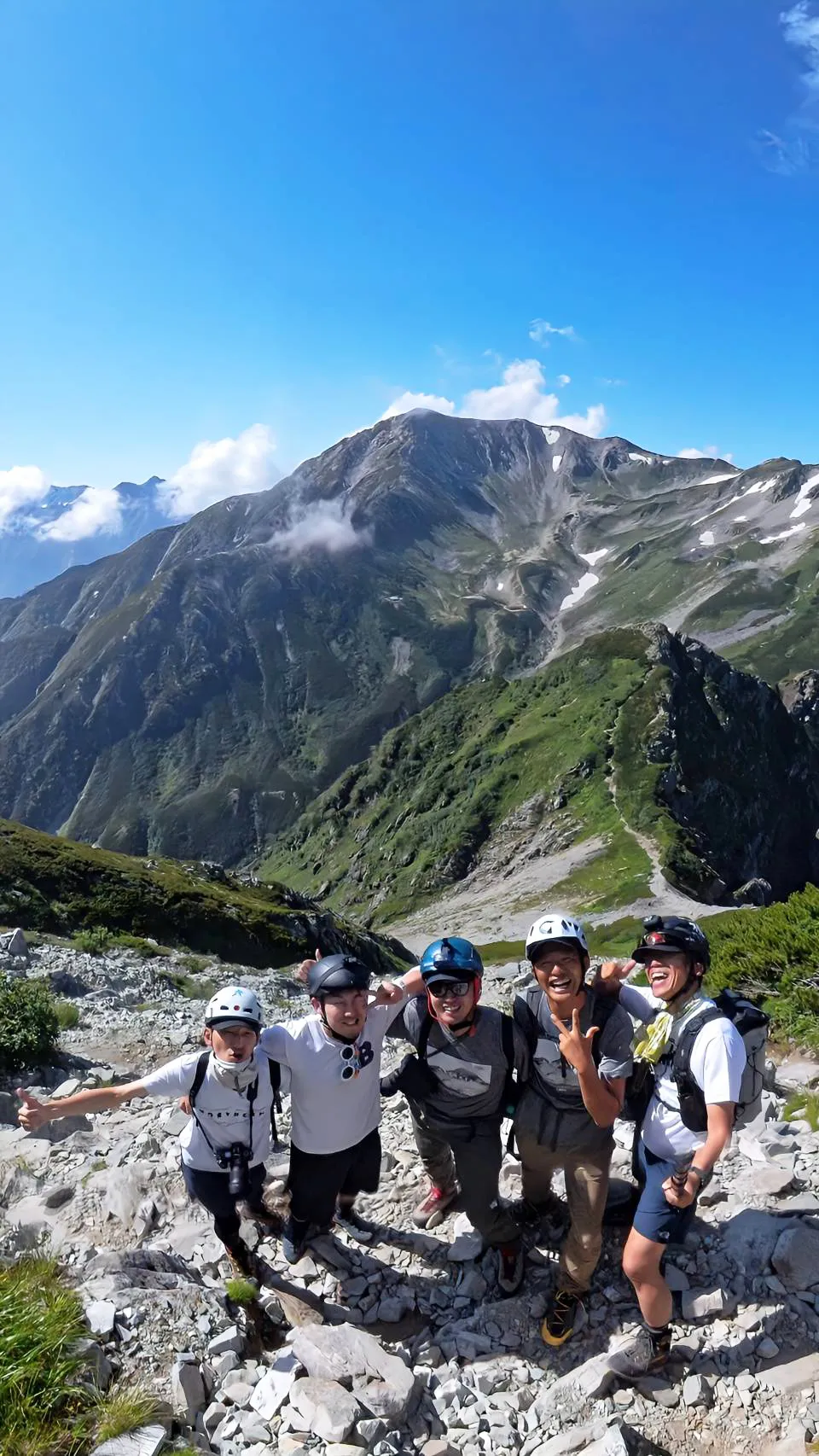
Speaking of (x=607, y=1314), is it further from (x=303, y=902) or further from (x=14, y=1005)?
(x=303, y=902)

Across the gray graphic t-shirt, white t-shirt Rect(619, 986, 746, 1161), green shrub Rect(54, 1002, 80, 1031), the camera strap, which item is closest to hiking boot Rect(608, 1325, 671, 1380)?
white t-shirt Rect(619, 986, 746, 1161)

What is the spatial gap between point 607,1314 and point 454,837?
97337 mm

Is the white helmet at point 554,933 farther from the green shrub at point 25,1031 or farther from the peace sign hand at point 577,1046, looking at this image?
the green shrub at point 25,1031

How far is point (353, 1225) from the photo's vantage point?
23.3 feet

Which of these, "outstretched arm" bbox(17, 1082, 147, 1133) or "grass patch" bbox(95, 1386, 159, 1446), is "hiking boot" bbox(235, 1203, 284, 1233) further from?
"grass patch" bbox(95, 1386, 159, 1446)

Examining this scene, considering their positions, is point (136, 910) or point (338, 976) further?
point (136, 910)

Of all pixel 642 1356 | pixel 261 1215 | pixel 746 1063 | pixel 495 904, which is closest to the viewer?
pixel 746 1063

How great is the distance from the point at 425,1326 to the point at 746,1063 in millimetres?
3738

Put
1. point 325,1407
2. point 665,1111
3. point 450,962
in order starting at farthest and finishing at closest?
point 450,962 → point 665,1111 → point 325,1407

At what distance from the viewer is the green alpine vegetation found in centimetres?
3206

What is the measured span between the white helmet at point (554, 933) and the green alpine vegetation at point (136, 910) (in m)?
25.1

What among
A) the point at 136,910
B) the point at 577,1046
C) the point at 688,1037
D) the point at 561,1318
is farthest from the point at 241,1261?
the point at 136,910

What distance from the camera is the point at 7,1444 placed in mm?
3912

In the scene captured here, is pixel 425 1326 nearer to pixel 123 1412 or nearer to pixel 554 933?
pixel 123 1412
